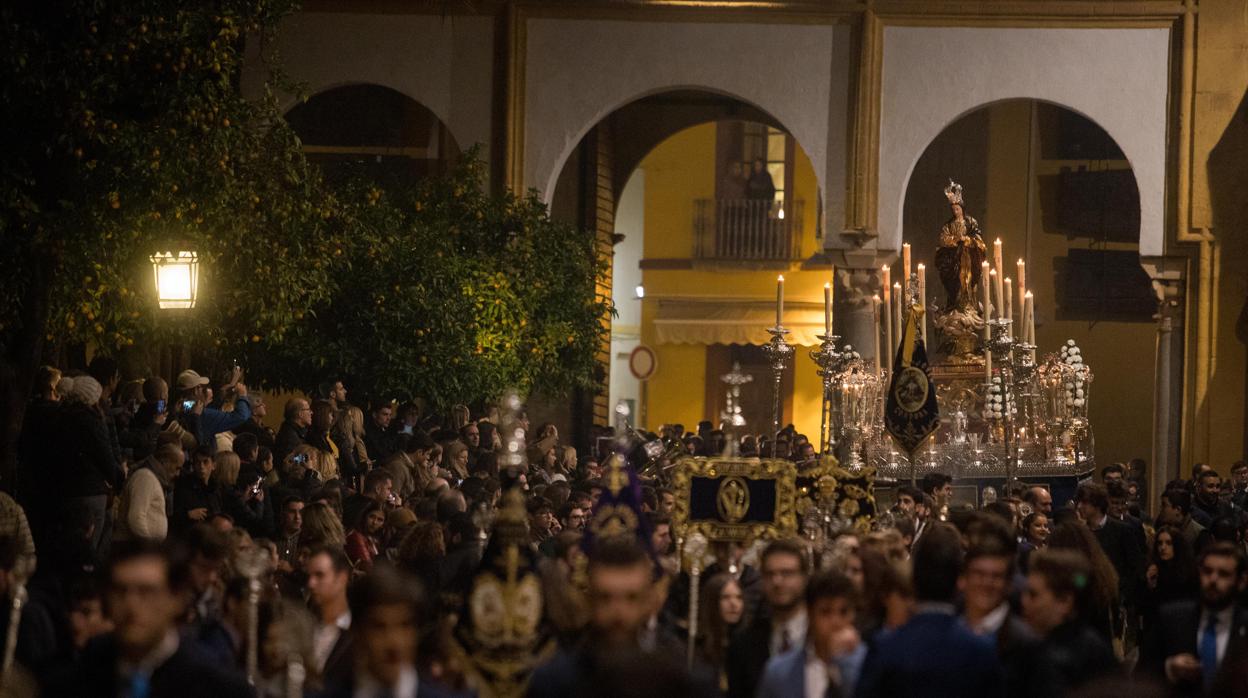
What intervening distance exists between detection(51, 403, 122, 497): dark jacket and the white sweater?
21 cm

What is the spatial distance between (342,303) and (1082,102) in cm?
934

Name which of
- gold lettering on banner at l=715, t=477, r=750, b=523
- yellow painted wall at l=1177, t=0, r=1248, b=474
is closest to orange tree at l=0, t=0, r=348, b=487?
gold lettering on banner at l=715, t=477, r=750, b=523

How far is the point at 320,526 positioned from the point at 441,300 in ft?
30.2

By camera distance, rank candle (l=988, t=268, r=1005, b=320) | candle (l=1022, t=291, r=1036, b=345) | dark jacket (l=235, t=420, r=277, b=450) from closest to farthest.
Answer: dark jacket (l=235, t=420, r=277, b=450)
candle (l=1022, t=291, r=1036, b=345)
candle (l=988, t=268, r=1005, b=320)

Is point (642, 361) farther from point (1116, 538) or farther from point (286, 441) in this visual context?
point (1116, 538)

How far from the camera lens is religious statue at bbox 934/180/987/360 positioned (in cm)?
2155

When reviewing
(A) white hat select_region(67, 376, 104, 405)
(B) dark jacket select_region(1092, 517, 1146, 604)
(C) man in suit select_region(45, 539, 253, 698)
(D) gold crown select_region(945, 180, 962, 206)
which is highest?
(D) gold crown select_region(945, 180, 962, 206)

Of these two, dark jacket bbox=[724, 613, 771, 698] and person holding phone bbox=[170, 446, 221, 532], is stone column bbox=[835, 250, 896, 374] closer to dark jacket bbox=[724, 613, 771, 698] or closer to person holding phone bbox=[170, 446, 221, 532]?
person holding phone bbox=[170, 446, 221, 532]

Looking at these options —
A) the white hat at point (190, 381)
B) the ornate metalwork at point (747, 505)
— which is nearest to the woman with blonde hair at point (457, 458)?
the white hat at point (190, 381)

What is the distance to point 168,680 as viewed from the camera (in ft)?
21.4

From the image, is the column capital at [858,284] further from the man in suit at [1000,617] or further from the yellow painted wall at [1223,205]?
the man in suit at [1000,617]

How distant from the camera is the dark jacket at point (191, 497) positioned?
14.4 metres

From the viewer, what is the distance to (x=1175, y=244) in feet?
83.1

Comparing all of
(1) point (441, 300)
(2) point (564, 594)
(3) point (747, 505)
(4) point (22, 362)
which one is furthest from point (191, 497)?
(1) point (441, 300)
